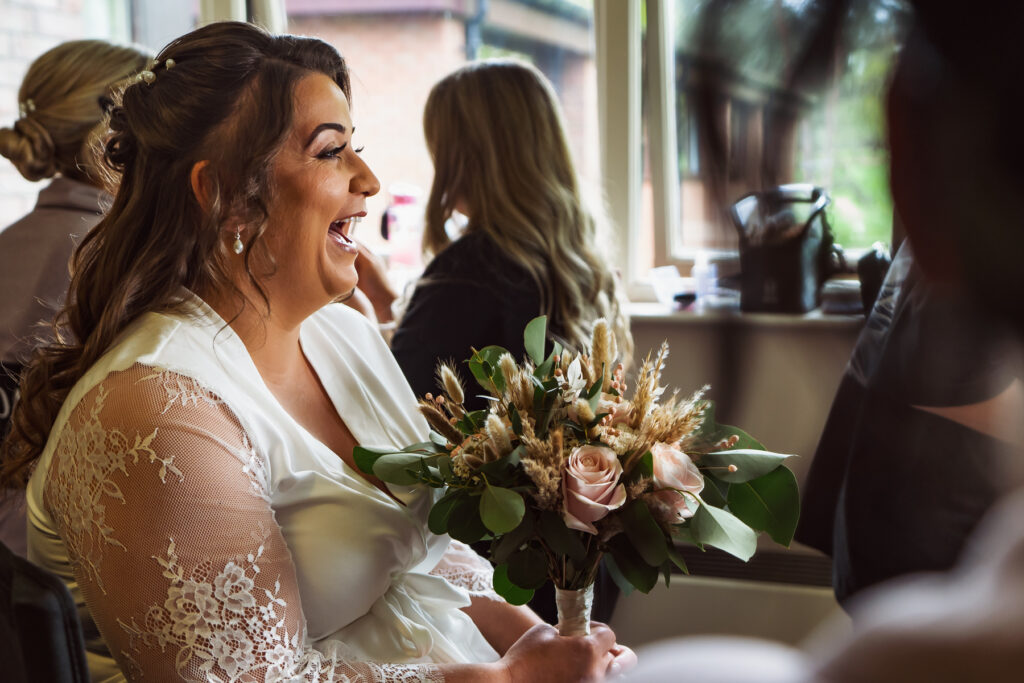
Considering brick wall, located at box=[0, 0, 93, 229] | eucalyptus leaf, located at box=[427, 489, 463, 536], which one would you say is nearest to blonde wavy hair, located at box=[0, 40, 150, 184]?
brick wall, located at box=[0, 0, 93, 229]

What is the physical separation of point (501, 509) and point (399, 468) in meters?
0.21

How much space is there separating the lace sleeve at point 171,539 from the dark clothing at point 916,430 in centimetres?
81

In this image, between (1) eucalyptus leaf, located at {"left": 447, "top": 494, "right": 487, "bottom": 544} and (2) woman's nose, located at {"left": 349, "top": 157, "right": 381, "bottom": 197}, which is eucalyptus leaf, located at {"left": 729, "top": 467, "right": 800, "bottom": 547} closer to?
(1) eucalyptus leaf, located at {"left": 447, "top": 494, "right": 487, "bottom": 544}

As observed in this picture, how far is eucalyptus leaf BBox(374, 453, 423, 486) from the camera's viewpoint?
4.06 feet

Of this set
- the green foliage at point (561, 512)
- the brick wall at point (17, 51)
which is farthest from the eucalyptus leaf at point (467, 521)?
the brick wall at point (17, 51)

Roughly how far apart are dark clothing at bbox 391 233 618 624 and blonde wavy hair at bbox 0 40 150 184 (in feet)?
2.80

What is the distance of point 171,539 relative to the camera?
1.07 meters

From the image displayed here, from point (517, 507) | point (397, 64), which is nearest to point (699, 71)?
point (517, 507)

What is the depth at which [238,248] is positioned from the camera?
1.33m

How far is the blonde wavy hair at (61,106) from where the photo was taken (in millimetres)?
2215

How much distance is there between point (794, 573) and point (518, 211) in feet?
4.24

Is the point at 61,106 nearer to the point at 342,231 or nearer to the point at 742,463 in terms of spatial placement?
the point at 342,231

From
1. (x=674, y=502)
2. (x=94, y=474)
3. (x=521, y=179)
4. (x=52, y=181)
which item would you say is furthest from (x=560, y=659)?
(x=52, y=181)

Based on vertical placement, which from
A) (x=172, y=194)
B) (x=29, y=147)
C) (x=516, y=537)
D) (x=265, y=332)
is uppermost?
(x=29, y=147)
